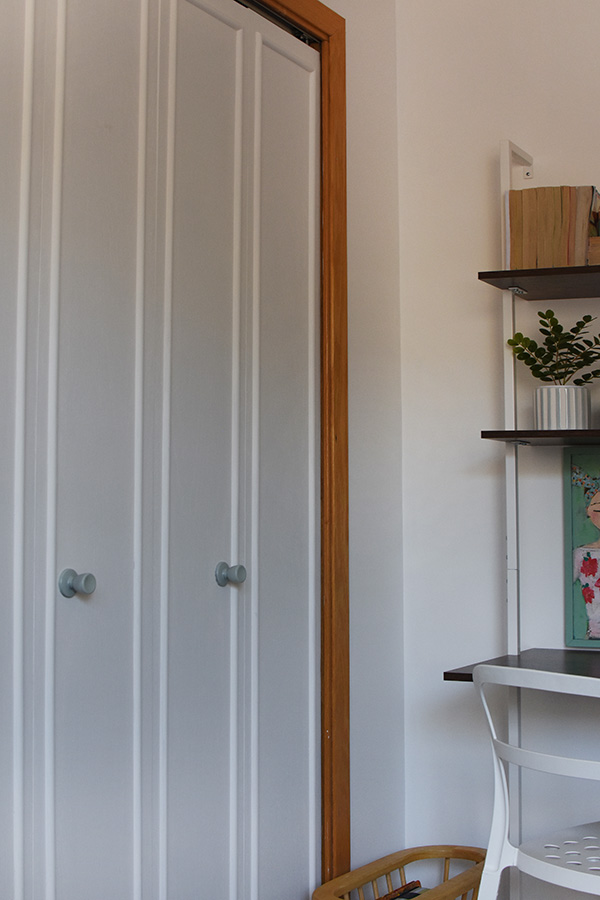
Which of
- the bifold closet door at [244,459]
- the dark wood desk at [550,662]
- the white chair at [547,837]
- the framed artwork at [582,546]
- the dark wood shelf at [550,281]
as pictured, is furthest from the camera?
the framed artwork at [582,546]

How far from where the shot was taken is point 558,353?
2320mm

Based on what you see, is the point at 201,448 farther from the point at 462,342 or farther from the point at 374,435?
the point at 462,342

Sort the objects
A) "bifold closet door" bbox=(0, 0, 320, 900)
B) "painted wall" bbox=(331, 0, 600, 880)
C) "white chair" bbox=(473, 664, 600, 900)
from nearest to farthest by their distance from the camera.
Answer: "bifold closet door" bbox=(0, 0, 320, 900) < "white chair" bbox=(473, 664, 600, 900) < "painted wall" bbox=(331, 0, 600, 880)

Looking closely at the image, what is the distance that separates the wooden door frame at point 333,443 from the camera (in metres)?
2.26

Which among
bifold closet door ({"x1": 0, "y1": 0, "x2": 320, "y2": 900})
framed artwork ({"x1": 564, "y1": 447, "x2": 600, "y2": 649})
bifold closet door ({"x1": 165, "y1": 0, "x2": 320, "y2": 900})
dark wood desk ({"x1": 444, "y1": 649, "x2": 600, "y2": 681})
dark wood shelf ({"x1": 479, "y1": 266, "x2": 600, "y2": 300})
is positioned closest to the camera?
bifold closet door ({"x1": 0, "y1": 0, "x2": 320, "y2": 900})

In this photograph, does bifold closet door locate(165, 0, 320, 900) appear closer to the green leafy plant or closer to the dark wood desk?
the dark wood desk

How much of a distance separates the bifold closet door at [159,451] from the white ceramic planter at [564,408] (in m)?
0.55

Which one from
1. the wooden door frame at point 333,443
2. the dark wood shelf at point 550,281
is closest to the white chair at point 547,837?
the wooden door frame at point 333,443

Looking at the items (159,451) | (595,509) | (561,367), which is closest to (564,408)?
(561,367)

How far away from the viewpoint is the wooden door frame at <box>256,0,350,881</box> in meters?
2.26

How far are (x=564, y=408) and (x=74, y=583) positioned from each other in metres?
1.24

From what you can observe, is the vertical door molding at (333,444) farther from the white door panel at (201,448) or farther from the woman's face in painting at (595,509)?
the woman's face in painting at (595,509)

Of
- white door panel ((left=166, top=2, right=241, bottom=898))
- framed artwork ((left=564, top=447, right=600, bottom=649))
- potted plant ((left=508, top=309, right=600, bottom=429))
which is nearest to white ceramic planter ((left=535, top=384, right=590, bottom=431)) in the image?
potted plant ((left=508, top=309, right=600, bottom=429))

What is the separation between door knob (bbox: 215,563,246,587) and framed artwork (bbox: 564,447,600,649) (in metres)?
0.90
